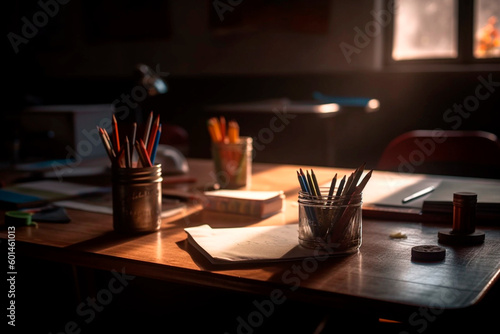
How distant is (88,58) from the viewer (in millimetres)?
5398

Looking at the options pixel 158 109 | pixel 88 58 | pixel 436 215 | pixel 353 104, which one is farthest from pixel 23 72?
pixel 436 215

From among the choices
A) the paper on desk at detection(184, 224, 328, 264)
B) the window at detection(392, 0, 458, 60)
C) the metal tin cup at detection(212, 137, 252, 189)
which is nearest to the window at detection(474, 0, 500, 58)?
the window at detection(392, 0, 458, 60)

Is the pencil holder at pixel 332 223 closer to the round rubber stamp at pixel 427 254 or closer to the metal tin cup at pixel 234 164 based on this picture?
the round rubber stamp at pixel 427 254

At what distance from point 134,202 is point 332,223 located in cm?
40

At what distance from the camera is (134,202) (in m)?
1.17

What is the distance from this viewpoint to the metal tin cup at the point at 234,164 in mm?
1677

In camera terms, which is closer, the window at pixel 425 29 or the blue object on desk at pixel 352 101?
the blue object on desk at pixel 352 101

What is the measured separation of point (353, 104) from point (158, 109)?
1943mm

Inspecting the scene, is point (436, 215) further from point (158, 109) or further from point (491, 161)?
point (158, 109)

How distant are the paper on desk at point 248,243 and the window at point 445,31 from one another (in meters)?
3.23

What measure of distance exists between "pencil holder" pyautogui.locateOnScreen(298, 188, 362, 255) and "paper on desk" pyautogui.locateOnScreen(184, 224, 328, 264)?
3cm

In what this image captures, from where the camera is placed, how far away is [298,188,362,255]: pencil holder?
996 millimetres

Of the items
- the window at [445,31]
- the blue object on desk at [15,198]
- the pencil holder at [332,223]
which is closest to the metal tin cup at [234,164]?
the blue object on desk at [15,198]

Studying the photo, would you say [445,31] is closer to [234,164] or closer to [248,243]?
[234,164]
